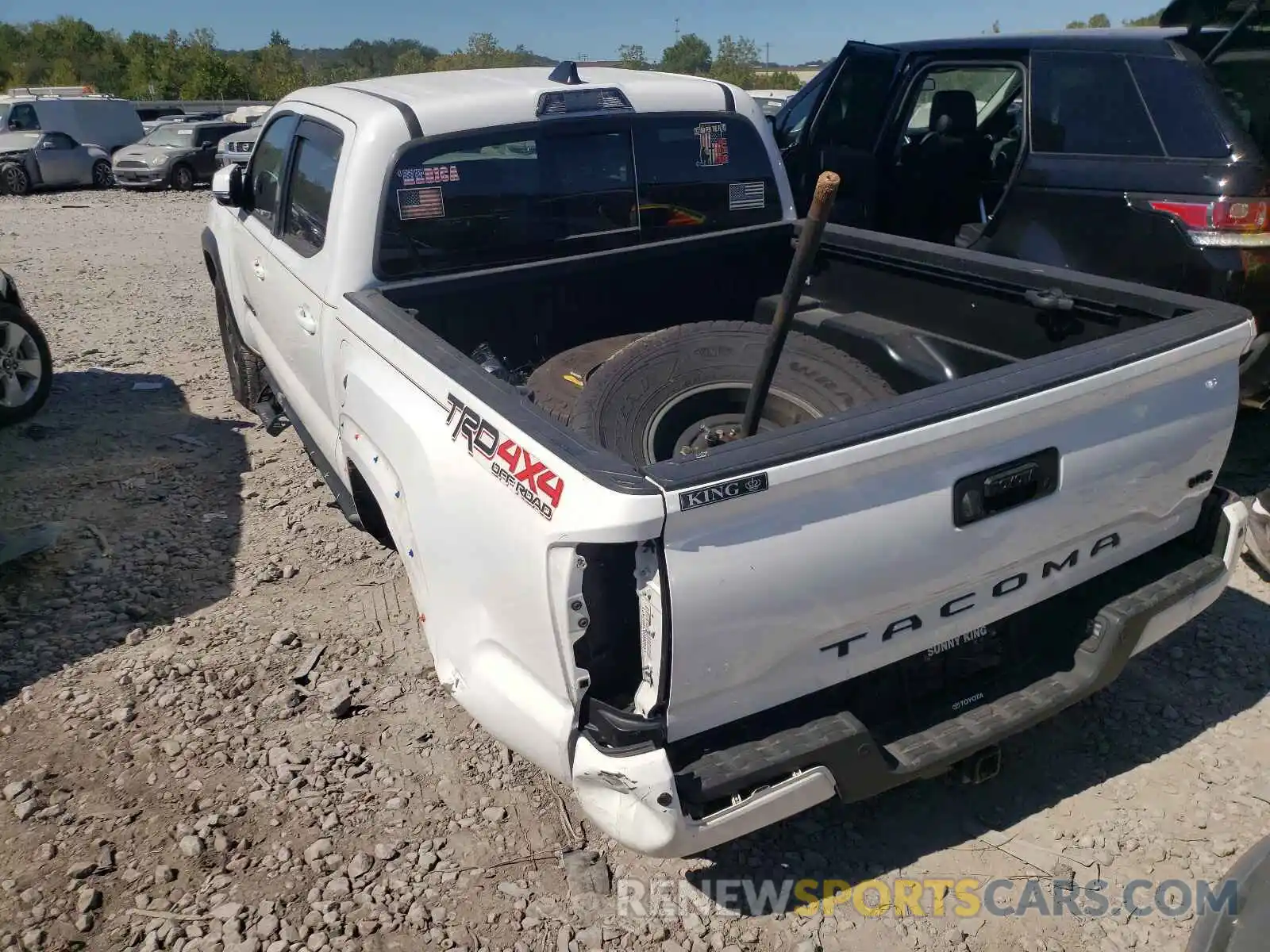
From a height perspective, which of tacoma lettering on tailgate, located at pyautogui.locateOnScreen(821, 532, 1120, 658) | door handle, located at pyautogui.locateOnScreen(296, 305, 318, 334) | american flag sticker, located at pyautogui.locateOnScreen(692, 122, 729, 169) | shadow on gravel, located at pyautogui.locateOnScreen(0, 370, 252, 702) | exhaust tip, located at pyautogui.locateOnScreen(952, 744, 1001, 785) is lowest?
shadow on gravel, located at pyautogui.locateOnScreen(0, 370, 252, 702)

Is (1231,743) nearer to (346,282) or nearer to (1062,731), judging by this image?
(1062,731)

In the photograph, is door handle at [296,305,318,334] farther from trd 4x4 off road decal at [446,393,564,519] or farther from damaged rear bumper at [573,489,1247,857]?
damaged rear bumper at [573,489,1247,857]

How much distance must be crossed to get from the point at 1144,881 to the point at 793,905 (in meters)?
0.95

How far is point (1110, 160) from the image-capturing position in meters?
4.66

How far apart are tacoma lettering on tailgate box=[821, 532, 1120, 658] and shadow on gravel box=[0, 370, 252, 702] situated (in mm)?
2958

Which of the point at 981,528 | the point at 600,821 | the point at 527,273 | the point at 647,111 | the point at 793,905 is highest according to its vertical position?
the point at 647,111

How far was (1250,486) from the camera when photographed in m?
4.82

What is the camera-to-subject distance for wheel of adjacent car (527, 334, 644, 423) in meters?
3.23

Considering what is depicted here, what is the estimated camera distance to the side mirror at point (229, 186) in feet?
Answer: 15.5

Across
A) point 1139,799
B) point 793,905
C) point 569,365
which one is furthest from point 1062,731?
point 569,365

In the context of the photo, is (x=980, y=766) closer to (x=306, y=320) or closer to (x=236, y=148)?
(x=306, y=320)

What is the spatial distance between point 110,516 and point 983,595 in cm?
425

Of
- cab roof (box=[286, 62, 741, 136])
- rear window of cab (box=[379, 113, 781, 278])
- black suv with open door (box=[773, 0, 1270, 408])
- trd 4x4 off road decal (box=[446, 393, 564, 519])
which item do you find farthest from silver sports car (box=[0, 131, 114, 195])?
trd 4x4 off road decal (box=[446, 393, 564, 519])

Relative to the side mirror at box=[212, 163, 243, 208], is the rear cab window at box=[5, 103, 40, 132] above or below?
above
